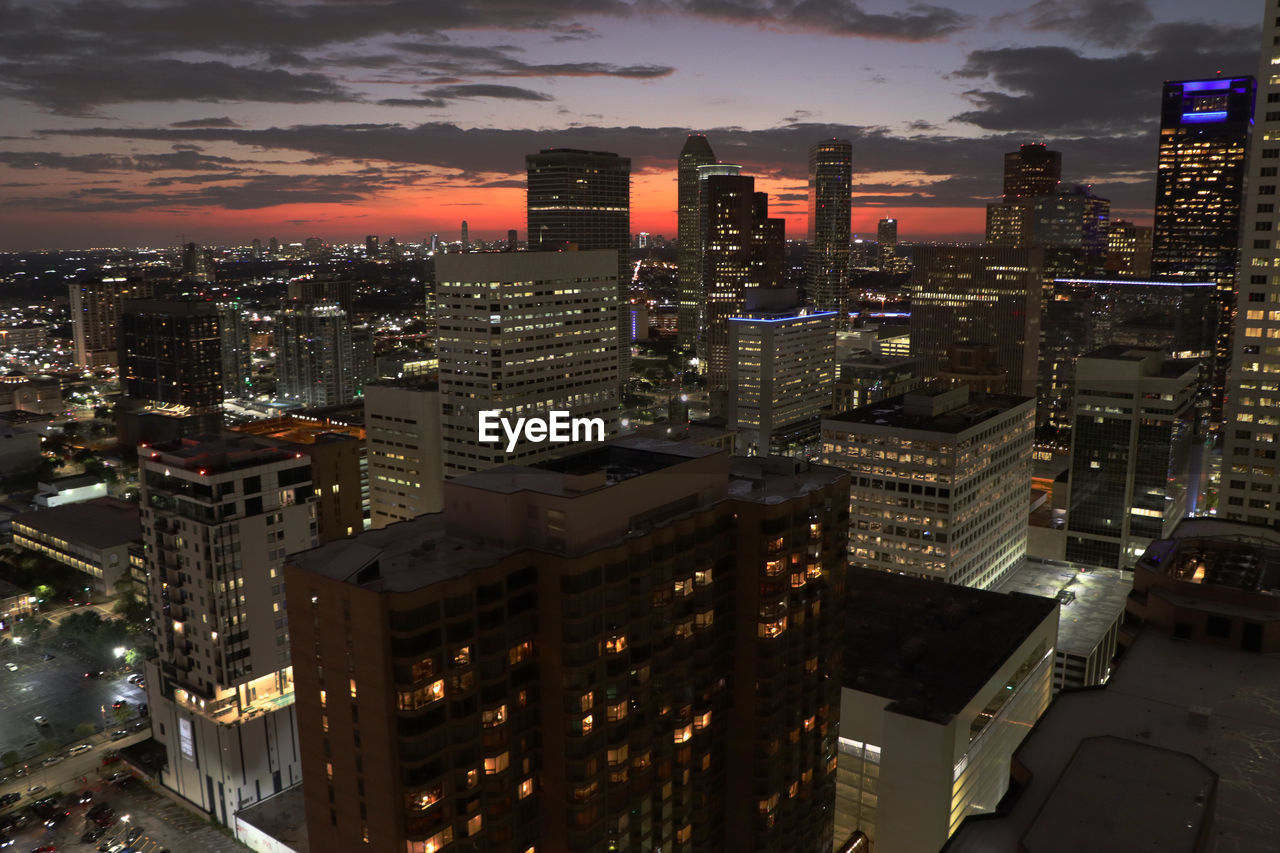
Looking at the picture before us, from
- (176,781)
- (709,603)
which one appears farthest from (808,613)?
(176,781)

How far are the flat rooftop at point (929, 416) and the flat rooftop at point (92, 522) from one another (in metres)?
86.4

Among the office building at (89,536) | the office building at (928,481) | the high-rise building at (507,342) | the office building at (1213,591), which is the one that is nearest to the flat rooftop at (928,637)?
the office building at (1213,591)

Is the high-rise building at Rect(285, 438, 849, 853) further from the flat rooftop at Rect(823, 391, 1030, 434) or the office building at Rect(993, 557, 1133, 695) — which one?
the flat rooftop at Rect(823, 391, 1030, 434)

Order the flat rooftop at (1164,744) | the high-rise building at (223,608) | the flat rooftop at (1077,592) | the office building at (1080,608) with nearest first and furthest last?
1. the flat rooftop at (1164,744)
2. the high-rise building at (223,608)
3. the office building at (1080,608)
4. the flat rooftop at (1077,592)

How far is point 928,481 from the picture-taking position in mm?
92500

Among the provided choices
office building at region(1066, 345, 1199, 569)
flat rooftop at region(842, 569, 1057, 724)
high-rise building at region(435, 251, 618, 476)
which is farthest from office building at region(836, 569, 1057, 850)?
high-rise building at region(435, 251, 618, 476)

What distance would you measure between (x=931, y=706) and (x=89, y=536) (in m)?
102

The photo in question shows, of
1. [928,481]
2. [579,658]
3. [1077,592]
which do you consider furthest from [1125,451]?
[579,658]

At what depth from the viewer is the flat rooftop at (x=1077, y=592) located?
85.0 metres

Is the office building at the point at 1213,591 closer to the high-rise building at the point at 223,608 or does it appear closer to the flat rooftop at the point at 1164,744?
the flat rooftop at the point at 1164,744

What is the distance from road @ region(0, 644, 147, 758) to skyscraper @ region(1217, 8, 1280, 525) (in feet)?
322

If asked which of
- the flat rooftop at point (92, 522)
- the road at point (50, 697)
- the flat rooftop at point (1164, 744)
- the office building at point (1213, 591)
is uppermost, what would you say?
the office building at point (1213, 591)

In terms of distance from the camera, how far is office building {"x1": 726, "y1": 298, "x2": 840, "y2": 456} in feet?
583

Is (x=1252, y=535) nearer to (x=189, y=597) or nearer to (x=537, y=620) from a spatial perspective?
(x=537, y=620)
